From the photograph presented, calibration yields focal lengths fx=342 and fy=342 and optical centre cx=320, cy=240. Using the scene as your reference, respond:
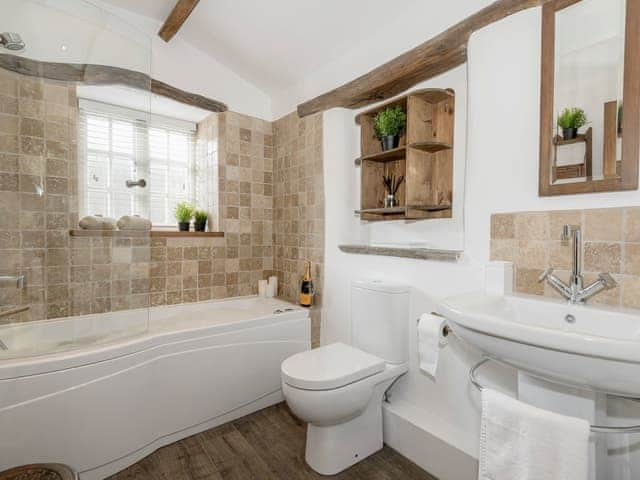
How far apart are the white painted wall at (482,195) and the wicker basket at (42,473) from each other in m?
1.47

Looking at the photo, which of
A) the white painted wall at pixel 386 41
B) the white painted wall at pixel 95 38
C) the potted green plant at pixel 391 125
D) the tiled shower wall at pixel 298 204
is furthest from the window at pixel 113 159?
the potted green plant at pixel 391 125

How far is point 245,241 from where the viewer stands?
113 inches

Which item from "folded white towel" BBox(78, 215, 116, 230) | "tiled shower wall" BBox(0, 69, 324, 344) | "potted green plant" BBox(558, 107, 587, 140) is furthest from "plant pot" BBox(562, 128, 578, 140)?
"folded white towel" BBox(78, 215, 116, 230)

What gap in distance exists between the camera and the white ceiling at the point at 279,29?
2.00m

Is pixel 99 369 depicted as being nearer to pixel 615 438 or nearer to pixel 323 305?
pixel 323 305

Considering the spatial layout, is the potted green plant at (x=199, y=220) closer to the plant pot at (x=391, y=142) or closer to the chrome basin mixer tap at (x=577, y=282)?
the plant pot at (x=391, y=142)

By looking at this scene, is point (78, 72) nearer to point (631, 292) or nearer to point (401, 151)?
point (401, 151)

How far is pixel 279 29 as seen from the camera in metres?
2.25

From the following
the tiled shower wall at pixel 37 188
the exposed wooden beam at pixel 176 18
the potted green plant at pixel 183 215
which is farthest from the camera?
the potted green plant at pixel 183 215

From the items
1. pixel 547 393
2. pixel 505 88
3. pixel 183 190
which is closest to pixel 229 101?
pixel 183 190

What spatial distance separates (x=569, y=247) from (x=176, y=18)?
257 cm

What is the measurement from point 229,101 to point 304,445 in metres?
2.53

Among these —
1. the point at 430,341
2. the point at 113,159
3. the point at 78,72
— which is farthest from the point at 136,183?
the point at 430,341

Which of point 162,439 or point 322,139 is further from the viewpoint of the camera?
point 322,139
